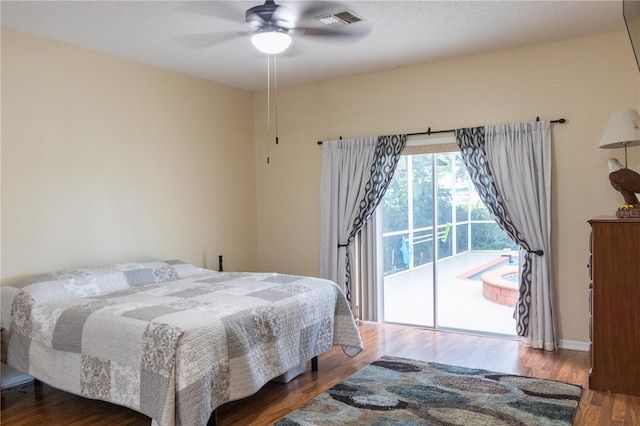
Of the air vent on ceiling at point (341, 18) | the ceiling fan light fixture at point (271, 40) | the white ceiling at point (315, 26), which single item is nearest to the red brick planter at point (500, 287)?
the white ceiling at point (315, 26)

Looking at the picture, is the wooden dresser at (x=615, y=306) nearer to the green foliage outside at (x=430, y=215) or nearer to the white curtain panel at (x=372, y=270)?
the green foliage outside at (x=430, y=215)

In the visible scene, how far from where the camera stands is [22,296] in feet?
10.9

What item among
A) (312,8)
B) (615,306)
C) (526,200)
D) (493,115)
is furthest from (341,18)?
(615,306)

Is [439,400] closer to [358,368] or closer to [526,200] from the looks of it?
[358,368]

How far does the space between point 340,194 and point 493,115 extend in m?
1.70

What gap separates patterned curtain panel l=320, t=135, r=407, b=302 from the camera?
16.5ft

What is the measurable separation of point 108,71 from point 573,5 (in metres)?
3.68

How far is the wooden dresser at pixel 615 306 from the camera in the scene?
127 inches

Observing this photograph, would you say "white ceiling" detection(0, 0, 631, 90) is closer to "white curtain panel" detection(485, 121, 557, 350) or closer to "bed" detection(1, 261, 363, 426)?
"white curtain panel" detection(485, 121, 557, 350)

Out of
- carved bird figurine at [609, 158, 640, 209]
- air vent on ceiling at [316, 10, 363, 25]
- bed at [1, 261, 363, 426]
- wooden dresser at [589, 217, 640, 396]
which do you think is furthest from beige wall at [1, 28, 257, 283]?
carved bird figurine at [609, 158, 640, 209]

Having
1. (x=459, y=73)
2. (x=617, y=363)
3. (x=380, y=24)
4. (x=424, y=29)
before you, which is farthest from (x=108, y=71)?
(x=617, y=363)

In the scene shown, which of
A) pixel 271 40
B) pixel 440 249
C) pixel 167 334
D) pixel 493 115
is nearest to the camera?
pixel 167 334

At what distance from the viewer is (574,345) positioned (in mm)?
4223

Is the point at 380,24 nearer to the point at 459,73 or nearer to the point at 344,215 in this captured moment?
the point at 459,73
